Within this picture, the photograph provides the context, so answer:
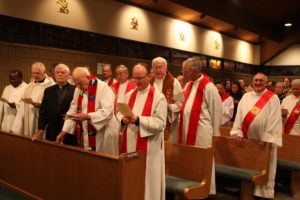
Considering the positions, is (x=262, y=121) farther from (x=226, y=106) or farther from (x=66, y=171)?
(x=66, y=171)

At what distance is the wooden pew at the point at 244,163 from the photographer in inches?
162

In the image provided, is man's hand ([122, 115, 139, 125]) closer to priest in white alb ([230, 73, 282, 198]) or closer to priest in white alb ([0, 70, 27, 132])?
priest in white alb ([230, 73, 282, 198])

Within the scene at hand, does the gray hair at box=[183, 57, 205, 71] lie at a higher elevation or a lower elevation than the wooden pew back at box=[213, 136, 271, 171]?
higher

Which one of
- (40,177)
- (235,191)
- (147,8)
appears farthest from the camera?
(147,8)

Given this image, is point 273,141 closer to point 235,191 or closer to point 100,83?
point 235,191

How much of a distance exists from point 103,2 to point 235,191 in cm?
579

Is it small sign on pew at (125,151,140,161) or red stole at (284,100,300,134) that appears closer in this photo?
small sign on pew at (125,151,140,161)

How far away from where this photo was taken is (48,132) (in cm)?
421

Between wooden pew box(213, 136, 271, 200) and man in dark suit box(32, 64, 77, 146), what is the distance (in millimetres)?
1997

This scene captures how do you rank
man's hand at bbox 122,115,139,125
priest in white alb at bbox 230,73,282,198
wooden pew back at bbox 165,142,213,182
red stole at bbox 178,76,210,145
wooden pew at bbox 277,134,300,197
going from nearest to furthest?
man's hand at bbox 122,115,139,125 → wooden pew back at bbox 165,142,213,182 → red stole at bbox 178,76,210,145 → priest in white alb at bbox 230,73,282,198 → wooden pew at bbox 277,134,300,197

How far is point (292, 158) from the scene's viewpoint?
5129 millimetres

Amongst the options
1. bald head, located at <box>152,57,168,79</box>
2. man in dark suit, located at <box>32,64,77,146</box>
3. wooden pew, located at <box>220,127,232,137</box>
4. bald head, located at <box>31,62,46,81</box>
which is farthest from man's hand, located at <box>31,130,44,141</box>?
wooden pew, located at <box>220,127,232,137</box>

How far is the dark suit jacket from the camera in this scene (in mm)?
4145

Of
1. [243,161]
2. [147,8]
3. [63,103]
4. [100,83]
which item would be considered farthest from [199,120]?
[147,8]
